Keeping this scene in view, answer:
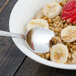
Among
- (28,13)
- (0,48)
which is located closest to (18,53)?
(0,48)

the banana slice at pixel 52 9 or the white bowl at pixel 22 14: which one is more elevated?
the white bowl at pixel 22 14

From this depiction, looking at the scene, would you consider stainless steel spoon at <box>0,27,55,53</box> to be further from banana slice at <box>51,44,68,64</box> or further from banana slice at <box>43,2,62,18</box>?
banana slice at <box>43,2,62,18</box>

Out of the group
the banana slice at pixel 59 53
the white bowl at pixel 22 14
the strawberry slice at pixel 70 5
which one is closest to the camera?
the banana slice at pixel 59 53

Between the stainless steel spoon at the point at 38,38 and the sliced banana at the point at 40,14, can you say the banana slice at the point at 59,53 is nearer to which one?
the stainless steel spoon at the point at 38,38

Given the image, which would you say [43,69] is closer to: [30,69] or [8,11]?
[30,69]

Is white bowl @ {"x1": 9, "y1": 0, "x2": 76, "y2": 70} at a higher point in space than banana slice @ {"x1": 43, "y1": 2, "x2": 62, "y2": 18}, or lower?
higher

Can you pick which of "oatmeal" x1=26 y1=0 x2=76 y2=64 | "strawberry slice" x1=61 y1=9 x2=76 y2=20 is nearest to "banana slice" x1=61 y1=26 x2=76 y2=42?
"oatmeal" x1=26 y1=0 x2=76 y2=64

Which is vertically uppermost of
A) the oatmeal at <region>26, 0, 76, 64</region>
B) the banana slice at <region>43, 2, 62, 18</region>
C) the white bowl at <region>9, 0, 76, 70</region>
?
the white bowl at <region>9, 0, 76, 70</region>

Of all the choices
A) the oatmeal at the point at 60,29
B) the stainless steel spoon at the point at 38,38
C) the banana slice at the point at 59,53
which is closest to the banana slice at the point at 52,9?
the oatmeal at the point at 60,29
